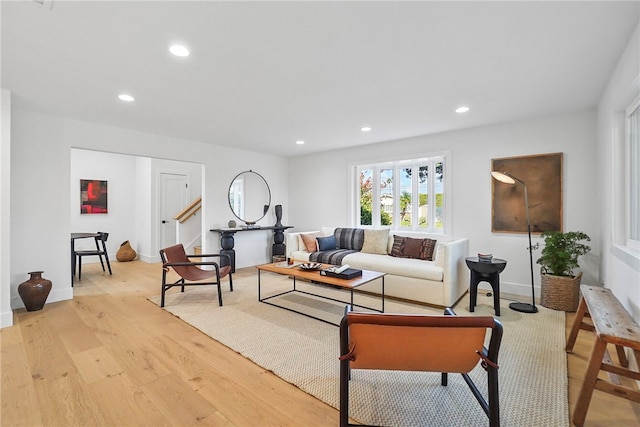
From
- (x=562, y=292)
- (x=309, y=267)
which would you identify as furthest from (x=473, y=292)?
(x=309, y=267)

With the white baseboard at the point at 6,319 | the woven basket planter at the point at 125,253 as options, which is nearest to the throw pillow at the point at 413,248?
the white baseboard at the point at 6,319

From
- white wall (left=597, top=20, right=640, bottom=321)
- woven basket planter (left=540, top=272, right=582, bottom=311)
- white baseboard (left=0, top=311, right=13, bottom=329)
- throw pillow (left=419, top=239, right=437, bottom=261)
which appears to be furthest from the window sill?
white baseboard (left=0, top=311, right=13, bottom=329)

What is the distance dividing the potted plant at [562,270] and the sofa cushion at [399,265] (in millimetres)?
1199

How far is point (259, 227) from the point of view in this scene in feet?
18.9

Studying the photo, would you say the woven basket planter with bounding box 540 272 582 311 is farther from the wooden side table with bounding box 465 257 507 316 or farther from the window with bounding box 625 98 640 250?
the window with bounding box 625 98 640 250

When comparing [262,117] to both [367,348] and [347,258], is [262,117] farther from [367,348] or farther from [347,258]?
[367,348]

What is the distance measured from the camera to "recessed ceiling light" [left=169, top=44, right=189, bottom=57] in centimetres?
212

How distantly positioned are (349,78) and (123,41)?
5.61 ft

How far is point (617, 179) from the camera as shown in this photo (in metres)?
2.60

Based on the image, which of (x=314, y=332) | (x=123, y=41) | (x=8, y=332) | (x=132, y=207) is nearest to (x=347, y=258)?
(x=314, y=332)

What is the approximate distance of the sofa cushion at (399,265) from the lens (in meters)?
3.52

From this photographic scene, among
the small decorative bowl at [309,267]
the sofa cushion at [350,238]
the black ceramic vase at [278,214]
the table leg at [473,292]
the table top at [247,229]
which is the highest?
the black ceramic vase at [278,214]

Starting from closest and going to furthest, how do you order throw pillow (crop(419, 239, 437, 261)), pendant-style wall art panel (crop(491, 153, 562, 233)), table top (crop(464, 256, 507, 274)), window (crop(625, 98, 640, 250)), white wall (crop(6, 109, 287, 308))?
1. window (crop(625, 98, 640, 250))
2. table top (crop(464, 256, 507, 274))
3. white wall (crop(6, 109, 287, 308))
4. pendant-style wall art panel (crop(491, 153, 562, 233))
5. throw pillow (crop(419, 239, 437, 261))

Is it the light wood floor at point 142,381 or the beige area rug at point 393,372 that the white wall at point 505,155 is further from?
the light wood floor at point 142,381
